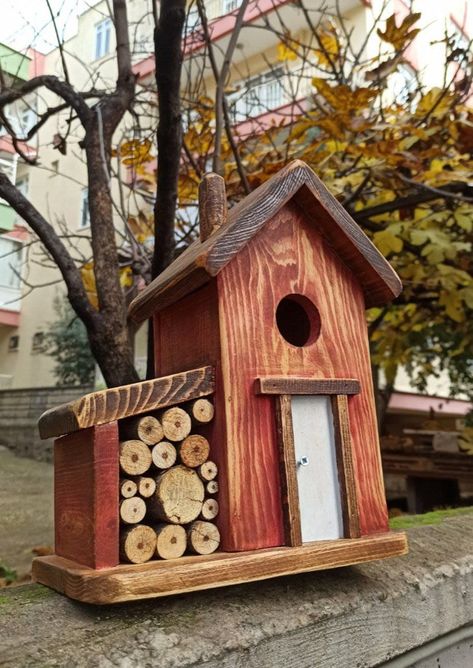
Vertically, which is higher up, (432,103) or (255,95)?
(255,95)

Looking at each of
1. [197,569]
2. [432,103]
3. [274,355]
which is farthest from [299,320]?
[432,103]

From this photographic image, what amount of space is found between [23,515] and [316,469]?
160 inches

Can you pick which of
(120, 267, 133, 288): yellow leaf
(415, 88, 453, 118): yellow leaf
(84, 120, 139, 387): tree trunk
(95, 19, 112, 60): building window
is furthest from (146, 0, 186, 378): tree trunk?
(95, 19, 112, 60): building window

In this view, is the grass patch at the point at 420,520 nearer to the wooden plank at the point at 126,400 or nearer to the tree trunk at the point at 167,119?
the tree trunk at the point at 167,119

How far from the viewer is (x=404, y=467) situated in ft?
17.3

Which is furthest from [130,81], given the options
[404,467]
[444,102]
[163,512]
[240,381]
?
[404,467]

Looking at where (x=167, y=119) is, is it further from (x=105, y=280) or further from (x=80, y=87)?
(x=80, y=87)

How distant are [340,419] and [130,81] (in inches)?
80.6

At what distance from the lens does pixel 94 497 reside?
119 cm

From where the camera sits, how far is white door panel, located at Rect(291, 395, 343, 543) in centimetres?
141

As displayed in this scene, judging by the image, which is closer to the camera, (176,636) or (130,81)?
(176,636)

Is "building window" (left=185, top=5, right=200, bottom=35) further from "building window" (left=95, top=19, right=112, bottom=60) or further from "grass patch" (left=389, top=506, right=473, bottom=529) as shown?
"building window" (left=95, top=19, right=112, bottom=60)

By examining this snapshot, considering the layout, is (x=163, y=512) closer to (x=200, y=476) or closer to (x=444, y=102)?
(x=200, y=476)

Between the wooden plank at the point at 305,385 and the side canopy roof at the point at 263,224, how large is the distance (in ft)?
0.93
